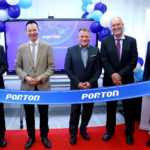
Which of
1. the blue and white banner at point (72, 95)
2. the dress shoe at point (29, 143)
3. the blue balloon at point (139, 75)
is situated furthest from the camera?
the blue balloon at point (139, 75)

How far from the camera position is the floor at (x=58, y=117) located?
3339mm

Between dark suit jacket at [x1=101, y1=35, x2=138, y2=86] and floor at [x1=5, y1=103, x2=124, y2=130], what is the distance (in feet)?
4.32

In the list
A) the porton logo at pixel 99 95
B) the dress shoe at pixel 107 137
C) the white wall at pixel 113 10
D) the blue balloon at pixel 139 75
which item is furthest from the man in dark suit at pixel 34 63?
the white wall at pixel 113 10

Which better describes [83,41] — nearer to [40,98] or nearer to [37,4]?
[40,98]

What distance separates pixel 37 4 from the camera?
15.6 feet

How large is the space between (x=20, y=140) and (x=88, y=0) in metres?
3.04

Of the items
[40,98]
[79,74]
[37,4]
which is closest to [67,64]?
[79,74]

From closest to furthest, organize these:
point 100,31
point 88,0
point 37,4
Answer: point 100,31
point 88,0
point 37,4

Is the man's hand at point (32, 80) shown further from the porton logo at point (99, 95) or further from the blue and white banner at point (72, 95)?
the porton logo at point (99, 95)

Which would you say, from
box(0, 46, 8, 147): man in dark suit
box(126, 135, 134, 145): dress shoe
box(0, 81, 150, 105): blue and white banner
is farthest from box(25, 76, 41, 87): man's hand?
box(126, 135, 134, 145): dress shoe

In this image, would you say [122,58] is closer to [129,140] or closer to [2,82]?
[129,140]

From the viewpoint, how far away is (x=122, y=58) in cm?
242

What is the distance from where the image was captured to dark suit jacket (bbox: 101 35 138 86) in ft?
7.92

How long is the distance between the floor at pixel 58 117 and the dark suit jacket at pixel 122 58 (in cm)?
132
